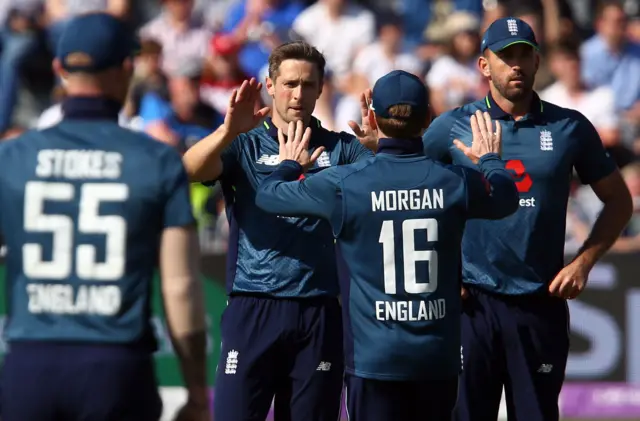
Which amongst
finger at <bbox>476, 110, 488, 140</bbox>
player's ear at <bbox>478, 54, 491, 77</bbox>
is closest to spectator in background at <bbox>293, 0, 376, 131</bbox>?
player's ear at <bbox>478, 54, 491, 77</bbox>

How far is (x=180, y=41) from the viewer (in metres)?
15.1

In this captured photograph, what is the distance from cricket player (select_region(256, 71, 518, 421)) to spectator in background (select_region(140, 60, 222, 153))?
23.8 ft

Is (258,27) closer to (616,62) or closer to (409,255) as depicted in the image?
(616,62)

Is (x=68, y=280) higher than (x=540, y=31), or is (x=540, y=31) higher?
(x=540, y=31)

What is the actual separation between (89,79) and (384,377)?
2078 mm

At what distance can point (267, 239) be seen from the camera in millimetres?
6785

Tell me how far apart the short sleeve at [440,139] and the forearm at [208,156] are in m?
1.23

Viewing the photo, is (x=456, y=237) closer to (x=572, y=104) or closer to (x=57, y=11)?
(x=572, y=104)

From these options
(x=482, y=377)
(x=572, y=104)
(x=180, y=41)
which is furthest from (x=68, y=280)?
(x=180, y=41)

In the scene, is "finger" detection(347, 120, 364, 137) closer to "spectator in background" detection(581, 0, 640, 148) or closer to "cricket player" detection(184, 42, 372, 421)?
"cricket player" detection(184, 42, 372, 421)

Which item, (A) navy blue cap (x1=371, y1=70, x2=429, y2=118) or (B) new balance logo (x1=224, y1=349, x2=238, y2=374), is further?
(B) new balance logo (x1=224, y1=349, x2=238, y2=374)

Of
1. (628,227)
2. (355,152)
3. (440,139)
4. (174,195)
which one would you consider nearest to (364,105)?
(355,152)

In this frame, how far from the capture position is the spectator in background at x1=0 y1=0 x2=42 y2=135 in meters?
15.0

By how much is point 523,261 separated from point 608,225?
0.63 m
